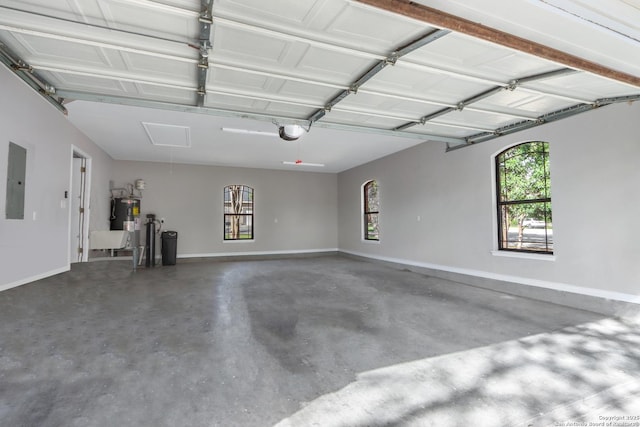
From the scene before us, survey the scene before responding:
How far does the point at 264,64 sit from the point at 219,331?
2.76 meters

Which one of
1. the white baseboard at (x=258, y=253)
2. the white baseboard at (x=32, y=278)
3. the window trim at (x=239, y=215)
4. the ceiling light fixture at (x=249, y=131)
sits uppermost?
the ceiling light fixture at (x=249, y=131)

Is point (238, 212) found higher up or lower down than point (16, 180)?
lower down

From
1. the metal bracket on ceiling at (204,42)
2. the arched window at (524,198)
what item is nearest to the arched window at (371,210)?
the arched window at (524,198)

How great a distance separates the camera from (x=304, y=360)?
252 cm

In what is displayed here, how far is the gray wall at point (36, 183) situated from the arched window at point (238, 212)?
4491 millimetres

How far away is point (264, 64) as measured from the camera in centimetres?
298

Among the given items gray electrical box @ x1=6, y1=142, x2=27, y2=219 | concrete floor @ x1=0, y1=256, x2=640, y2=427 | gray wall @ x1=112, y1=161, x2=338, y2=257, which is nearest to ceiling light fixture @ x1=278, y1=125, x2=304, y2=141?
concrete floor @ x1=0, y1=256, x2=640, y2=427

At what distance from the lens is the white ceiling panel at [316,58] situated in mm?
2195

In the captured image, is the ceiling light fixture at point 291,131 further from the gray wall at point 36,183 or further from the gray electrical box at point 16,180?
the gray electrical box at point 16,180

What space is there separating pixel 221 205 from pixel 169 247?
1992 millimetres

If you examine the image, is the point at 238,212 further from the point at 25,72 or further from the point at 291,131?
the point at 25,72

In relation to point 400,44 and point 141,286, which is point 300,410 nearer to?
point 400,44

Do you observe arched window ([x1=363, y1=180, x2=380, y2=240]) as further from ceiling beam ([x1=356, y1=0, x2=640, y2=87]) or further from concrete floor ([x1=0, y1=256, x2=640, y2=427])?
ceiling beam ([x1=356, y1=0, x2=640, y2=87])

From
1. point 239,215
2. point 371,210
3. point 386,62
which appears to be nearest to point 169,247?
point 239,215
